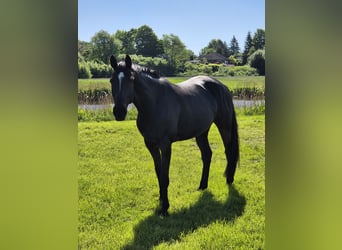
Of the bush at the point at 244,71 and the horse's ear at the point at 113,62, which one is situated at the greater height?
the horse's ear at the point at 113,62

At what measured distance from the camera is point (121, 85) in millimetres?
1684

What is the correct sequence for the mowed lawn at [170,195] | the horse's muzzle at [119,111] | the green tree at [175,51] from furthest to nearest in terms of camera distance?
the green tree at [175,51]
the mowed lawn at [170,195]
the horse's muzzle at [119,111]

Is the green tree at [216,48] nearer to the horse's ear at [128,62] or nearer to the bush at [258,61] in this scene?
the bush at [258,61]

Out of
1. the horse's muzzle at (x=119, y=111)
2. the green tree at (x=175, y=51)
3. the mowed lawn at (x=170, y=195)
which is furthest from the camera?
the green tree at (x=175, y=51)

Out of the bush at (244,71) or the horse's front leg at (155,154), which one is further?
the bush at (244,71)

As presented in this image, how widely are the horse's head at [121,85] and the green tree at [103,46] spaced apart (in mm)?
164

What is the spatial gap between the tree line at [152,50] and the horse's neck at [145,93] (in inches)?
5.3

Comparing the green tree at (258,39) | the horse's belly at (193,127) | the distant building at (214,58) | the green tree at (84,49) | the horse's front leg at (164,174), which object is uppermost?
the green tree at (258,39)

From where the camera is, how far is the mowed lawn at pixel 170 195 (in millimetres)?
1796

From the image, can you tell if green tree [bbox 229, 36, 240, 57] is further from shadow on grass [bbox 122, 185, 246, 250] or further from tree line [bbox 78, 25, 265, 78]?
shadow on grass [bbox 122, 185, 246, 250]

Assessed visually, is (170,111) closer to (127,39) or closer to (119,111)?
(119,111)

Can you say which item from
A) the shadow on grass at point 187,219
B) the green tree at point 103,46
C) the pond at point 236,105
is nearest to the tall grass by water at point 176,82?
the pond at point 236,105

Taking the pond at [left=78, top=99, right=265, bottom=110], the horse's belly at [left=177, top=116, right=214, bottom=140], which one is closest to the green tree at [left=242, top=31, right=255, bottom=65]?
the pond at [left=78, top=99, right=265, bottom=110]
